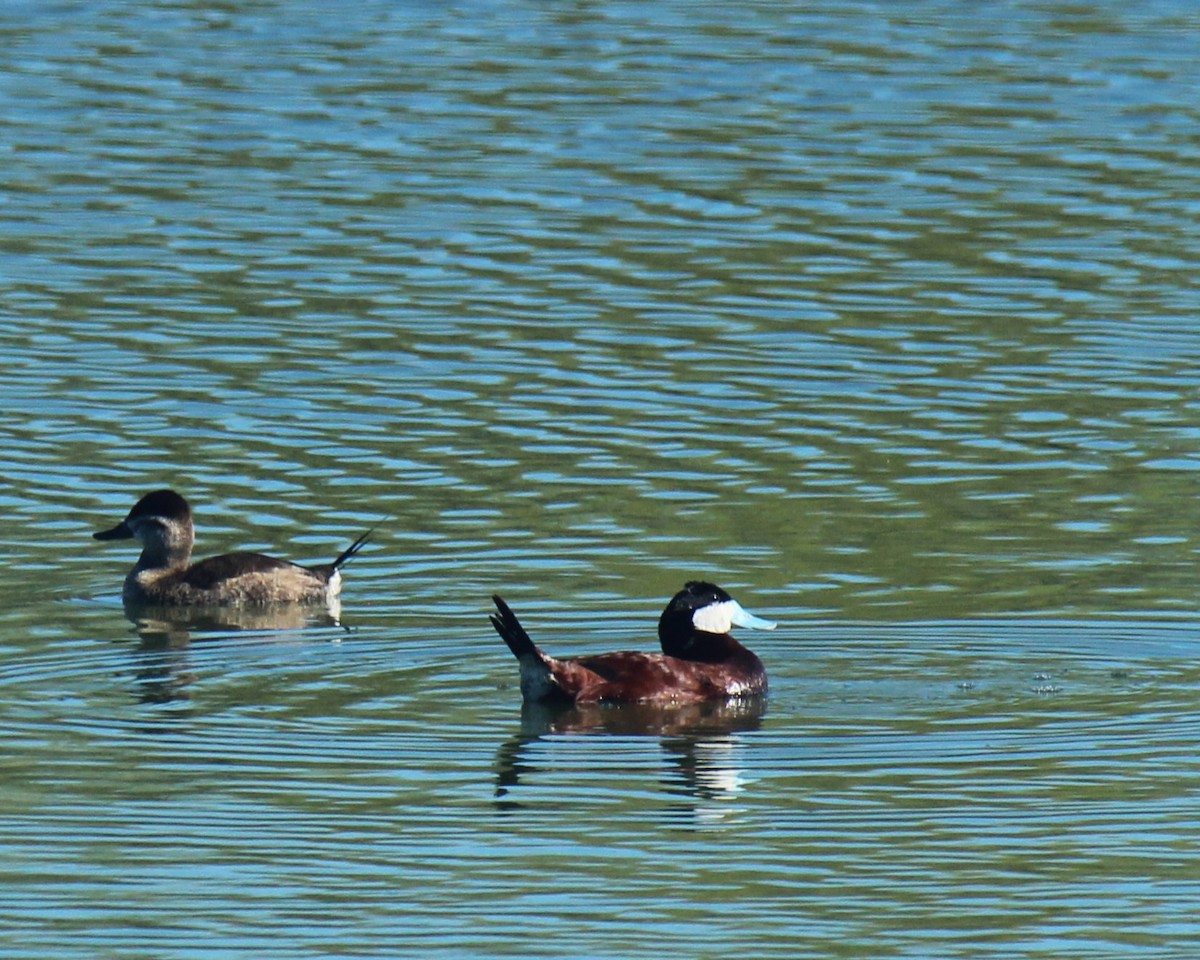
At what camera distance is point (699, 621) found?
1283cm

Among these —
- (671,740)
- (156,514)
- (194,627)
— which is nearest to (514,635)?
(671,740)

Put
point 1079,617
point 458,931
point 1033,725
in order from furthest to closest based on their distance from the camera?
1. point 1079,617
2. point 1033,725
3. point 458,931

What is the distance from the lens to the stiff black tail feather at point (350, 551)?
565 inches

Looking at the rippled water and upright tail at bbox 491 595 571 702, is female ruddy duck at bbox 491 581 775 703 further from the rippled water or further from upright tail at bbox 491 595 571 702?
the rippled water

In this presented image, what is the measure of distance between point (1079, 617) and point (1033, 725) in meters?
1.78

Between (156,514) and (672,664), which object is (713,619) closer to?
(672,664)

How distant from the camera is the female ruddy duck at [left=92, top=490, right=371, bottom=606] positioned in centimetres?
1419

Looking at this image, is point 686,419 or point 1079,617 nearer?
point 1079,617

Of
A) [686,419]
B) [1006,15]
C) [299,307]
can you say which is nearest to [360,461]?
[686,419]

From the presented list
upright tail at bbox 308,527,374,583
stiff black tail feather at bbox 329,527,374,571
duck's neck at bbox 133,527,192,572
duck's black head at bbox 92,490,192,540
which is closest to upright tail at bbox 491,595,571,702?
upright tail at bbox 308,527,374,583

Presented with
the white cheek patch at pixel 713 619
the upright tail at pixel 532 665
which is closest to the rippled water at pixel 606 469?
the upright tail at pixel 532 665

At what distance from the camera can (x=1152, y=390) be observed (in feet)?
59.3

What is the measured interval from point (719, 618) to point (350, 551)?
7.90ft

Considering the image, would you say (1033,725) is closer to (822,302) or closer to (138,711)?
(138,711)
